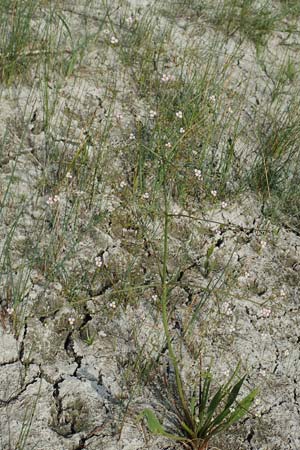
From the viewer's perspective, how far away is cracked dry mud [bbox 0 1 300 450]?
2.82 metres

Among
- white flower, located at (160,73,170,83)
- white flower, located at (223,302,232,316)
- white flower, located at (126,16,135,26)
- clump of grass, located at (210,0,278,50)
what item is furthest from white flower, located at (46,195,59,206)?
clump of grass, located at (210,0,278,50)

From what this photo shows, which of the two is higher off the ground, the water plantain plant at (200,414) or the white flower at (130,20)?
the white flower at (130,20)

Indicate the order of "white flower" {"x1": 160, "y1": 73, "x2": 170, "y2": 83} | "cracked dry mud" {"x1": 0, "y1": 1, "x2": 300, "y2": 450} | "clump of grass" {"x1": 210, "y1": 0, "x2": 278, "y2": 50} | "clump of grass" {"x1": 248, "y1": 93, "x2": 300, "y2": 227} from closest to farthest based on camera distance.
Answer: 1. "cracked dry mud" {"x1": 0, "y1": 1, "x2": 300, "y2": 450}
2. "clump of grass" {"x1": 248, "y1": 93, "x2": 300, "y2": 227}
3. "white flower" {"x1": 160, "y1": 73, "x2": 170, "y2": 83}
4. "clump of grass" {"x1": 210, "y1": 0, "x2": 278, "y2": 50}

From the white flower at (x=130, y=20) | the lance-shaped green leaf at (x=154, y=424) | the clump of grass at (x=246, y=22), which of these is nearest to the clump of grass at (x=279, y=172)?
the clump of grass at (x=246, y=22)

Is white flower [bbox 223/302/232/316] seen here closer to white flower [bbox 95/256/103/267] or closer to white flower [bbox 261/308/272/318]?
white flower [bbox 261/308/272/318]

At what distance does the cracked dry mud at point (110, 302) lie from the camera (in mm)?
2824

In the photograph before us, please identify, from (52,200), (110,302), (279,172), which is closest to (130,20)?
(279,172)

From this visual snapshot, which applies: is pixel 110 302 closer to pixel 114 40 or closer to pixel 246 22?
pixel 114 40

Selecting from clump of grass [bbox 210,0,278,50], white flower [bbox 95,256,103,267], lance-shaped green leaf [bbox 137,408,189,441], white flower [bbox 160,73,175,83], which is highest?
clump of grass [bbox 210,0,278,50]

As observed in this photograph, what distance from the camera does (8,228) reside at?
10.9ft

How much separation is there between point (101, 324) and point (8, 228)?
67 cm

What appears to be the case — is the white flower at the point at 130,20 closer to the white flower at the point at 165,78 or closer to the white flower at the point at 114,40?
the white flower at the point at 114,40

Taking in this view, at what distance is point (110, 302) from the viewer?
318 centimetres

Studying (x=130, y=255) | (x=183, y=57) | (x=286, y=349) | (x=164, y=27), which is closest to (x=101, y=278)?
(x=130, y=255)
